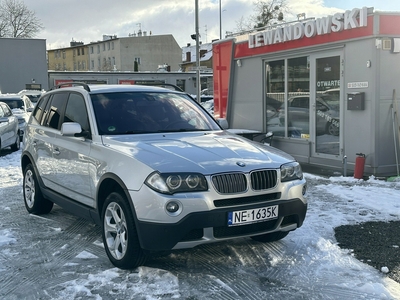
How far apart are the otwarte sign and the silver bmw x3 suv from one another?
4747 millimetres

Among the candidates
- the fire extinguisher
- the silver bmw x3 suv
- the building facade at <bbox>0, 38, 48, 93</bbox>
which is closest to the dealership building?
the fire extinguisher

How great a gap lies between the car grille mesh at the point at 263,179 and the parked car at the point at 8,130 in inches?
417

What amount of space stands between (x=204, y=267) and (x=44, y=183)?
276 cm

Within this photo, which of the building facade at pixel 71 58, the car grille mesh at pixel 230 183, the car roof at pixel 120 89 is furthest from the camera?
the building facade at pixel 71 58

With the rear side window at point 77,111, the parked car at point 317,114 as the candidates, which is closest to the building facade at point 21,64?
the parked car at point 317,114

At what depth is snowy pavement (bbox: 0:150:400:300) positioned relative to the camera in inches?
161

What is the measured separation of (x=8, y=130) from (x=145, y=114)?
964 centimetres

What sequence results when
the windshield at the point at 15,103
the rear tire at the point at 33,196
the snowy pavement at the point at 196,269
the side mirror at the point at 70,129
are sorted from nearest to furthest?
the snowy pavement at the point at 196,269 → the side mirror at the point at 70,129 → the rear tire at the point at 33,196 → the windshield at the point at 15,103

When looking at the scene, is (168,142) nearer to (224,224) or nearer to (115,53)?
(224,224)

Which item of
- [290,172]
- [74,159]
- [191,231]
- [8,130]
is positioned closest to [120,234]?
[191,231]

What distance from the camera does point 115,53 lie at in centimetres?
8156

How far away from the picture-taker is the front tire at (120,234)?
14.3 feet

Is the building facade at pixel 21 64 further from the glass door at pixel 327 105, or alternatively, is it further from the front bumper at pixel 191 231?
the front bumper at pixel 191 231

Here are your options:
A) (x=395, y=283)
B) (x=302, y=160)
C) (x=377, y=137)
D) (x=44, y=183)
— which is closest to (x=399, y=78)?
(x=377, y=137)
